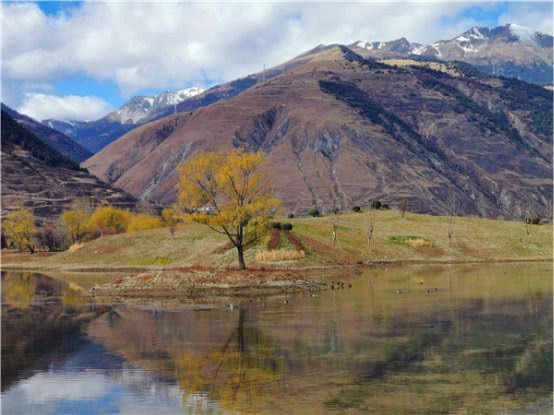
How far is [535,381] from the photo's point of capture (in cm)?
2727

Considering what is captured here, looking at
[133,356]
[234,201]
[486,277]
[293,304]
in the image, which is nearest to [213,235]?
[234,201]

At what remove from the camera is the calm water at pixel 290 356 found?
25109 mm

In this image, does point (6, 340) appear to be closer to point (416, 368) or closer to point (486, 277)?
point (416, 368)

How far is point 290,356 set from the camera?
108 feet

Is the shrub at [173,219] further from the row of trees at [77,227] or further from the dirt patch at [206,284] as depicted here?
the dirt patch at [206,284]

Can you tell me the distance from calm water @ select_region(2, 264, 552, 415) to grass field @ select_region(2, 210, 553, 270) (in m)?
40.1

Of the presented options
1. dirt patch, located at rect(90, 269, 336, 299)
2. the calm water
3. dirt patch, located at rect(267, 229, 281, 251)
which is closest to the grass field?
dirt patch, located at rect(267, 229, 281, 251)

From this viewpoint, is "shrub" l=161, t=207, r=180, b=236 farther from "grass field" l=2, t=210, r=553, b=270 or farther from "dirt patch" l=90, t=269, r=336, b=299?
"dirt patch" l=90, t=269, r=336, b=299

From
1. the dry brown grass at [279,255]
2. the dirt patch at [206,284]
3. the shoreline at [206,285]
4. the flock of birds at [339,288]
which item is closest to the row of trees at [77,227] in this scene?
the dry brown grass at [279,255]

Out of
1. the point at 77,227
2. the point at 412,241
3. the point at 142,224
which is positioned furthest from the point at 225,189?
the point at 77,227

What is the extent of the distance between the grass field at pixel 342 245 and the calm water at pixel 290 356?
40.1m

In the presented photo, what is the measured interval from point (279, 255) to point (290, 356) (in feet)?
199

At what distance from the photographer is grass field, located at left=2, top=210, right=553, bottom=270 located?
98438mm

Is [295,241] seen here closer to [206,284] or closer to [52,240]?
[206,284]
